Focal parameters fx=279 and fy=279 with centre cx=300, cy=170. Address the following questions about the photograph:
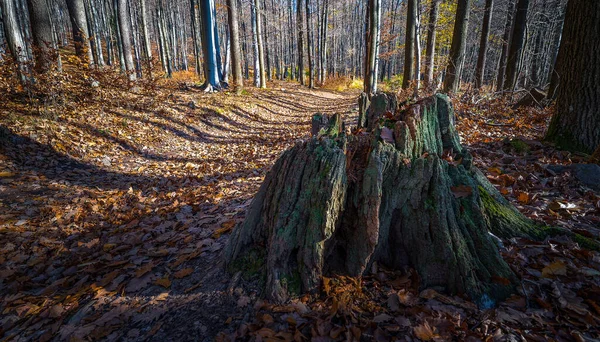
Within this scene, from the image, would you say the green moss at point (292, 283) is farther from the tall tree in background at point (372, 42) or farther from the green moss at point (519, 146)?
the tall tree in background at point (372, 42)

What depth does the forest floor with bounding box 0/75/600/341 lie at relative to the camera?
1.89 m

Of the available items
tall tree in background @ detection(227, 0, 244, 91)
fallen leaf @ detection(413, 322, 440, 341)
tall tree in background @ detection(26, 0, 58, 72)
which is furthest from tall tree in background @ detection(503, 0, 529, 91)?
tall tree in background @ detection(26, 0, 58, 72)

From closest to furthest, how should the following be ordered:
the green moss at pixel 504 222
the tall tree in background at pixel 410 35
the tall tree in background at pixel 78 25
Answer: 1. the green moss at pixel 504 222
2. the tall tree in background at pixel 78 25
3. the tall tree in background at pixel 410 35

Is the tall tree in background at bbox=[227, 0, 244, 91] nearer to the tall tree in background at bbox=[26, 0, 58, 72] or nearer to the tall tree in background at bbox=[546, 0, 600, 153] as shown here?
the tall tree in background at bbox=[26, 0, 58, 72]

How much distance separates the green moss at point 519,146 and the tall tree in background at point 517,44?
650 centimetres

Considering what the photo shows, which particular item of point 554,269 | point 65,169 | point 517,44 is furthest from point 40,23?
point 517,44

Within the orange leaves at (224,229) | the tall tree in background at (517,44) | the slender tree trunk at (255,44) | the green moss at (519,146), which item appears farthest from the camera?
the slender tree trunk at (255,44)

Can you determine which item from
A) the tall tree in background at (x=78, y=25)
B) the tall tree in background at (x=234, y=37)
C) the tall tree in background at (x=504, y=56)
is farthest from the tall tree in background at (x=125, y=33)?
the tall tree in background at (x=504, y=56)

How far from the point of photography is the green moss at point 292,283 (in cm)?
209

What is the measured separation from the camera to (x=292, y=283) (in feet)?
6.93

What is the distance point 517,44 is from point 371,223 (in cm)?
1231

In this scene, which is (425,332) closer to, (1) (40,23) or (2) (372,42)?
(1) (40,23)

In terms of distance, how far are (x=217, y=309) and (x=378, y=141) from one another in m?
1.84

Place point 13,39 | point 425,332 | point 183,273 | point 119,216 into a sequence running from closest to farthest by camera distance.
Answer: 1. point 425,332
2. point 183,273
3. point 119,216
4. point 13,39
